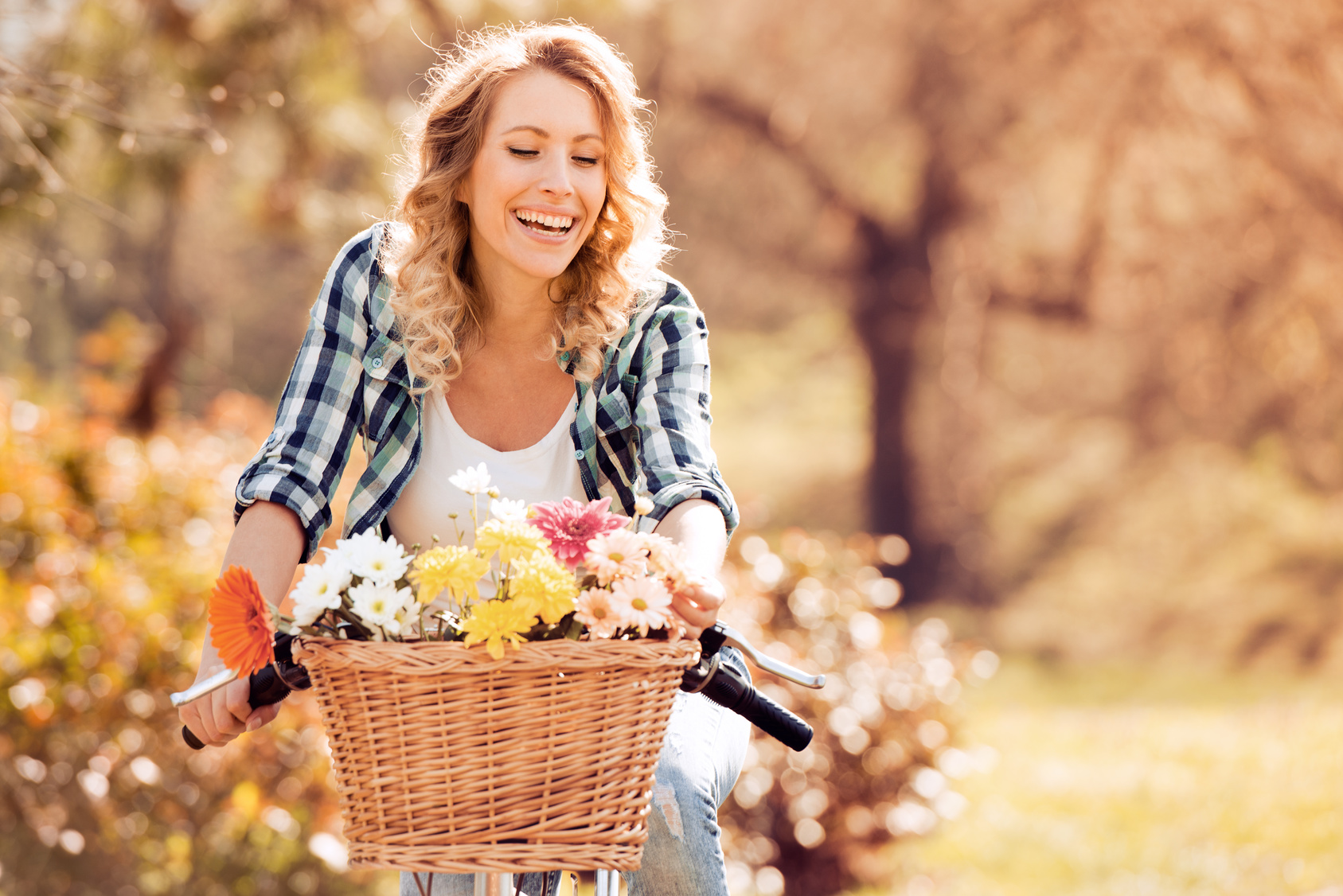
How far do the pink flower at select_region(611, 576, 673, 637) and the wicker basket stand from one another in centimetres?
2

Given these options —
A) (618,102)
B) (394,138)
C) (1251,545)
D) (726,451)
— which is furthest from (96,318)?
(618,102)

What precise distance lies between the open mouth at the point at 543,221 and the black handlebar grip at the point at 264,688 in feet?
2.75

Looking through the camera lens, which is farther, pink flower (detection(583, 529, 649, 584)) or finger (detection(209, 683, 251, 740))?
finger (detection(209, 683, 251, 740))

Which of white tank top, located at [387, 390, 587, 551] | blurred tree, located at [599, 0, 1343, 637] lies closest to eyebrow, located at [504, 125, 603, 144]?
white tank top, located at [387, 390, 587, 551]

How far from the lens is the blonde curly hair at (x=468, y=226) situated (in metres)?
2.05

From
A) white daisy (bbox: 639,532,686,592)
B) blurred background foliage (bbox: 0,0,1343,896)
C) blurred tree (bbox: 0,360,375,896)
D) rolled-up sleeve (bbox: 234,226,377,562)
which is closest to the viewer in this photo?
white daisy (bbox: 639,532,686,592)

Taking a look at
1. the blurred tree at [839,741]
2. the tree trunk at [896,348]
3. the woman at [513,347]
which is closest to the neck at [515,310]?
the woman at [513,347]

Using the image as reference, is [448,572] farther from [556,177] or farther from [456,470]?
[556,177]

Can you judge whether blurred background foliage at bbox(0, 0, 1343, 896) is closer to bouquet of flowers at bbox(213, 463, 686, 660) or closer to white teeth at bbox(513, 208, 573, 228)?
white teeth at bbox(513, 208, 573, 228)

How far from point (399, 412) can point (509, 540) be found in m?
0.69

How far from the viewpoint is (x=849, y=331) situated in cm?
1365

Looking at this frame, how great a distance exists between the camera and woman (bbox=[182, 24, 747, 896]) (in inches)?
73.6

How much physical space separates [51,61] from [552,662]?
5.58 meters

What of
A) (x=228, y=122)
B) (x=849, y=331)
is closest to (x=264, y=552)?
(x=228, y=122)
